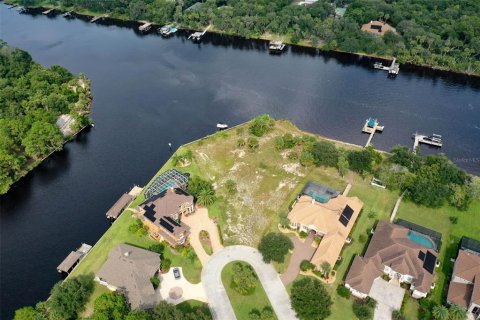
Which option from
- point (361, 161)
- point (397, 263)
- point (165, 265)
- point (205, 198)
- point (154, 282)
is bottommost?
point (154, 282)

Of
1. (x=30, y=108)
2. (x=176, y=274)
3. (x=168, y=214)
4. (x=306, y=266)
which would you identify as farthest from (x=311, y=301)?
(x=30, y=108)

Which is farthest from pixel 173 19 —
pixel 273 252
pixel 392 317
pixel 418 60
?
pixel 392 317

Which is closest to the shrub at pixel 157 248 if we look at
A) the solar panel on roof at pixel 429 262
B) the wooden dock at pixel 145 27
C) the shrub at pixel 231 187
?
the shrub at pixel 231 187

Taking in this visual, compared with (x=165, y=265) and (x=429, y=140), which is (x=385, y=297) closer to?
(x=165, y=265)

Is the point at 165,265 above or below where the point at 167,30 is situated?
below

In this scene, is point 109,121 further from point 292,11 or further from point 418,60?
point 418,60

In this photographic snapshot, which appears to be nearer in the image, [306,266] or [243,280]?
[243,280]

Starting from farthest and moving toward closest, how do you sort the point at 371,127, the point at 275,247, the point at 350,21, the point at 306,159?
the point at 350,21 < the point at 371,127 < the point at 306,159 < the point at 275,247

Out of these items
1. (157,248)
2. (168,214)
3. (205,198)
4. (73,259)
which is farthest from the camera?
(205,198)
